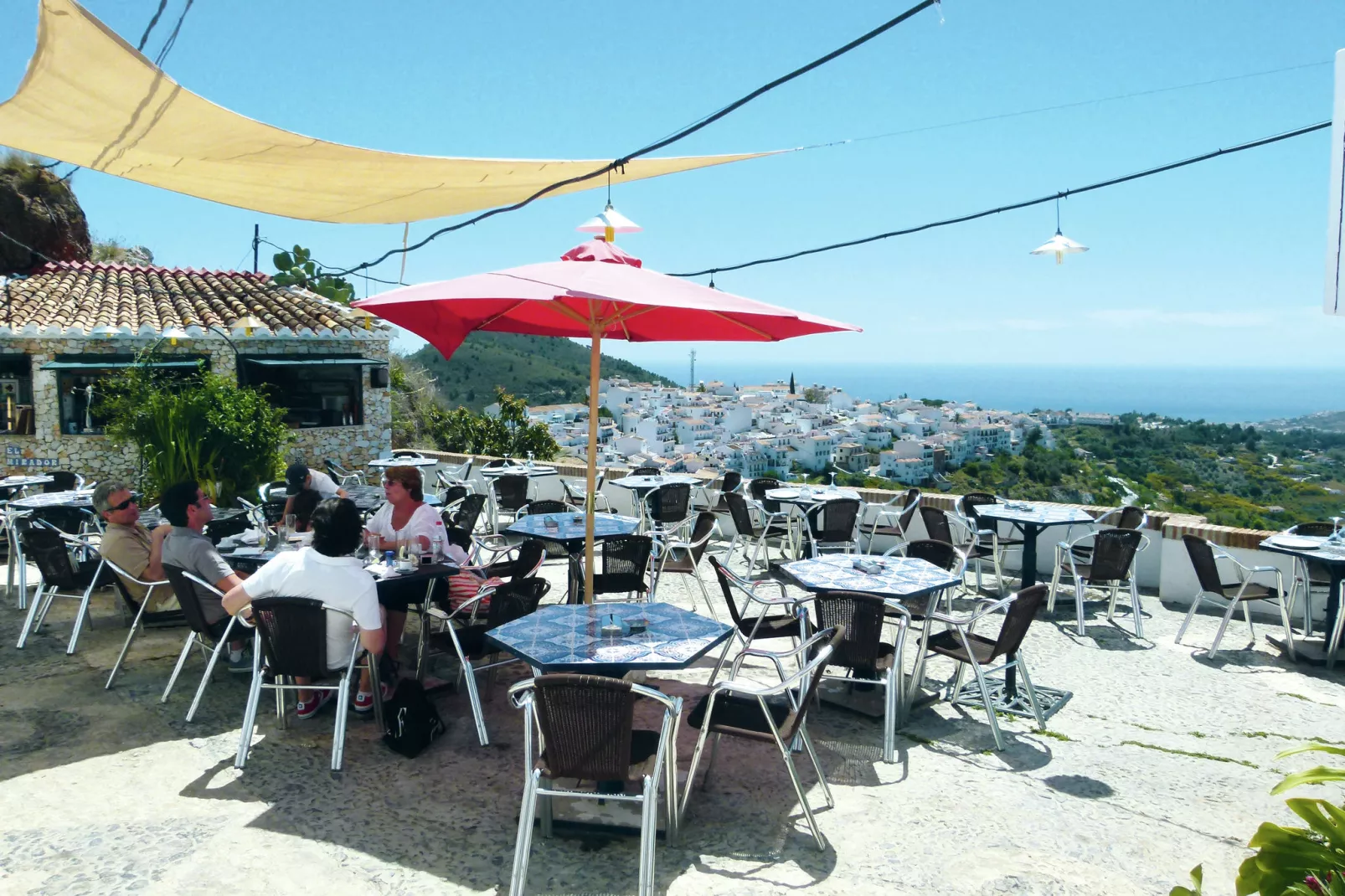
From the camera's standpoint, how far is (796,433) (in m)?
30.0

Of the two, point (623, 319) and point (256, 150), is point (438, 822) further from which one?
point (256, 150)

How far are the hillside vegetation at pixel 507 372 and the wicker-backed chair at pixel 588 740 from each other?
46.2m

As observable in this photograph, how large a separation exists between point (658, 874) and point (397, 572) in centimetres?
204

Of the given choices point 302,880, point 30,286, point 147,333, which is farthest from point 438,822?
point 30,286

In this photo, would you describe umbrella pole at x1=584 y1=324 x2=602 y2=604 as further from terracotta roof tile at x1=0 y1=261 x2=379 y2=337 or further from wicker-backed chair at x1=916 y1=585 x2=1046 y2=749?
terracotta roof tile at x1=0 y1=261 x2=379 y2=337

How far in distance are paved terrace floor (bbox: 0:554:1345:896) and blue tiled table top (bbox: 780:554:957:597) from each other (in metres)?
0.68

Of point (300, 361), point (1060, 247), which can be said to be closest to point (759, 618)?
point (1060, 247)

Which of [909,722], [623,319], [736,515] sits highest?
[623,319]

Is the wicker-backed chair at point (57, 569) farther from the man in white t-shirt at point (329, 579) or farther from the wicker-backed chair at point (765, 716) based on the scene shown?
the wicker-backed chair at point (765, 716)

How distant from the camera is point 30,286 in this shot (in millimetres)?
13453

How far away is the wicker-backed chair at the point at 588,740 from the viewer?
2.70 meters

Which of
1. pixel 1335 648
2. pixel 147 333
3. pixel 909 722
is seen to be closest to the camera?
pixel 909 722

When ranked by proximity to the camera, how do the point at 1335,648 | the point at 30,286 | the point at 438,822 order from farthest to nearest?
the point at 30,286
the point at 1335,648
the point at 438,822

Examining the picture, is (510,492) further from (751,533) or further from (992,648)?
(992,648)
